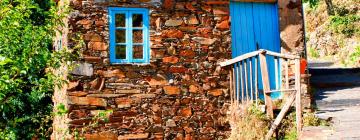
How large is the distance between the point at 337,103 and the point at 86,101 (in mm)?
4664

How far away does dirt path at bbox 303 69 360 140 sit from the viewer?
22.1ft

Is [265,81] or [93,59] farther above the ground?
[93,59]

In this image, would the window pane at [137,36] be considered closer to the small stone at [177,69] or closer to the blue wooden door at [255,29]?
the small stone at [177,69]

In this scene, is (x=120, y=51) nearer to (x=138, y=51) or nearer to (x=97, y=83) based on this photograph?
(x=138, y=51)

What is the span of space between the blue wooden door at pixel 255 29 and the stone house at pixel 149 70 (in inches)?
11.9

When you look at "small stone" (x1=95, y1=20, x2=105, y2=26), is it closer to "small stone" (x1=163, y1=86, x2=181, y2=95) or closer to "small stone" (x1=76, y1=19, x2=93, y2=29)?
"small stone" (x1=76, y1=19, x2=93, y2=29)

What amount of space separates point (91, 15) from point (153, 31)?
1.07 metres

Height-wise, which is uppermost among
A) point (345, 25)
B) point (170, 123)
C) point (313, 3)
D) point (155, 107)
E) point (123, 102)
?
point (313, 3)

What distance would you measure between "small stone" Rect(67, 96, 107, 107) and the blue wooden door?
8.59 feet

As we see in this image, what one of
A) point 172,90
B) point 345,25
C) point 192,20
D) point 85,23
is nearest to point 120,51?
point 85,23

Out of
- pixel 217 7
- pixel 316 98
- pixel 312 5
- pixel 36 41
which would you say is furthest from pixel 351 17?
pixel 36 41

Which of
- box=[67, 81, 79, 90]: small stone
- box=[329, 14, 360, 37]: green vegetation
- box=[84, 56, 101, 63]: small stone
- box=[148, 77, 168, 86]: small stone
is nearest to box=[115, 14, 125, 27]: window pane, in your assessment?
box=[84, 56, 101, 63]: small stone

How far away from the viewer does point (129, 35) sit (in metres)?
7.75

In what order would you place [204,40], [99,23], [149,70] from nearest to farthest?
[99,23] → [149,70] → [204,40]
